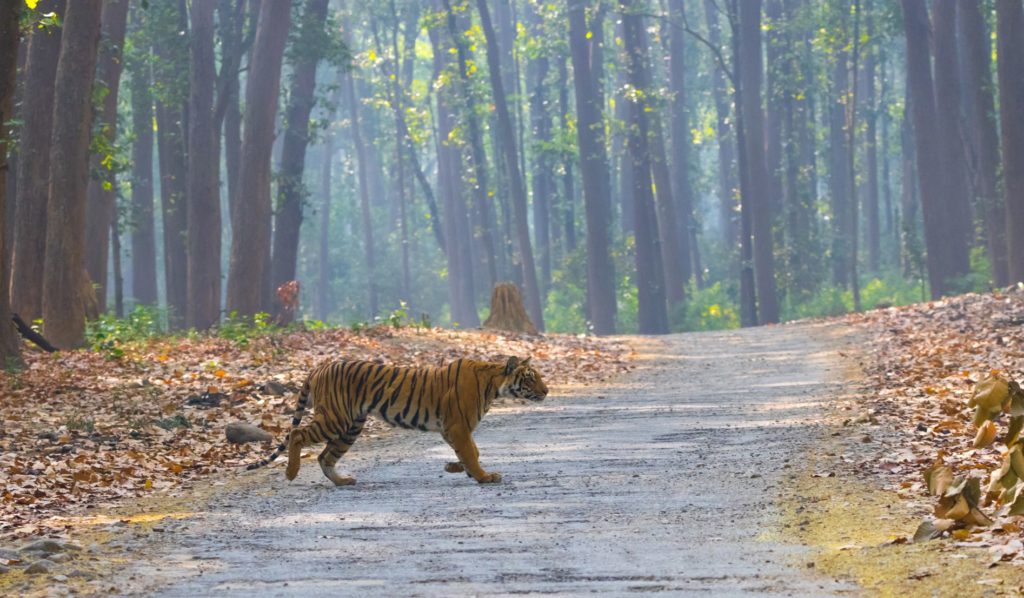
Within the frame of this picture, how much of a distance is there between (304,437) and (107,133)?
55.1 feet

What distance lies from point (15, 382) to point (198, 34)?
19.6 metres

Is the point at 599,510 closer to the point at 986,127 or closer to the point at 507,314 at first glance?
the point at 507,314

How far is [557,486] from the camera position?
1012 cm

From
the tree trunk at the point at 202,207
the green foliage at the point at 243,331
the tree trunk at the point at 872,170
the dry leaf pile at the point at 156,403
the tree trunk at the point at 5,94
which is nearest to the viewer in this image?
the dry leaf pile at the point at 156,403

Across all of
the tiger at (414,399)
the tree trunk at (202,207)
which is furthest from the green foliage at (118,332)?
the tiger at (414,399)

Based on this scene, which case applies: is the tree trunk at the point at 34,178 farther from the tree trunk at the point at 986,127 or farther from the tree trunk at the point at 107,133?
the tree trunk at the point at 986,127

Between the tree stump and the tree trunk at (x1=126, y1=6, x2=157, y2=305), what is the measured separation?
10.8 m

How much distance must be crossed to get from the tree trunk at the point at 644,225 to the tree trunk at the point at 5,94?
3043cm

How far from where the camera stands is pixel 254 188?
30.2 meters

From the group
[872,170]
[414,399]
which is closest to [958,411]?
[414,399]

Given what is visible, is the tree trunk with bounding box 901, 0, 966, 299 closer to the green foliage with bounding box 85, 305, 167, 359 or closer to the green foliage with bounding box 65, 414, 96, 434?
the green foliage with bounding box 85, 305, 167, 359

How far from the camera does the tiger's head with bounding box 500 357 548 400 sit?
1055cm

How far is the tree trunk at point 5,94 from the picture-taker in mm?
16234

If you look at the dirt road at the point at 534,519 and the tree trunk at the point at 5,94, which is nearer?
the dirt road at the point at 534,519
